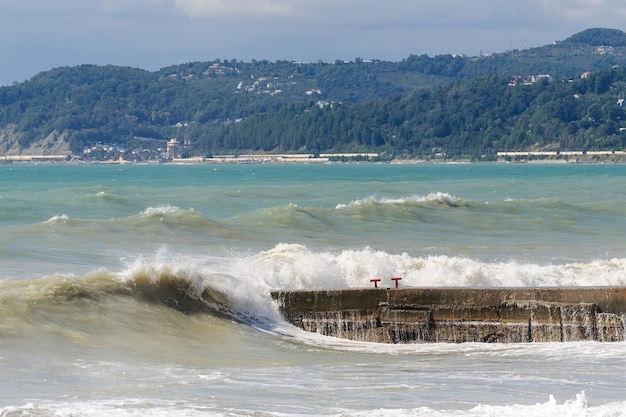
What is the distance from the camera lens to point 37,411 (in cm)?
1162

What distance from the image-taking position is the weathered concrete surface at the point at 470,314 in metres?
17.4

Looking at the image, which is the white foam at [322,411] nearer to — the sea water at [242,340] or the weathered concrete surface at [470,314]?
the sea water at [242,340]

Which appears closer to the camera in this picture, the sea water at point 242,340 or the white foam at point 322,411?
the white foam at point 322,411

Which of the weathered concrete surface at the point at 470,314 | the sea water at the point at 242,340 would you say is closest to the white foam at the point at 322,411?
the sea water at the point at 242,340

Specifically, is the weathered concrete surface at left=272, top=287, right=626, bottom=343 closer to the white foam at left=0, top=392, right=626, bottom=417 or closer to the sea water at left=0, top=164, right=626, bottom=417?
the sea water at left=0, top=164, right=626, bottom=417

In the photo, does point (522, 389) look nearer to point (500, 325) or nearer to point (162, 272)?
point (500, 325)

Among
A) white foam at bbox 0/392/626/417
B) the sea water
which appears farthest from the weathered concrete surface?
white foam at bbox 0/392/626/417

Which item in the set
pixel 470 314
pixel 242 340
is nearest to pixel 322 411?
pixel 242 340

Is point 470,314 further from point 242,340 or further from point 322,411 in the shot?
point 322,411

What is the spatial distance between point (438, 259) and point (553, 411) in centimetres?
1110

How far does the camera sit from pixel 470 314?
1762 centimetres

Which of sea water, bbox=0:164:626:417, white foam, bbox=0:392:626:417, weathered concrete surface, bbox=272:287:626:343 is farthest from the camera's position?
weathered concrete surface, bbox=272:287:626:343

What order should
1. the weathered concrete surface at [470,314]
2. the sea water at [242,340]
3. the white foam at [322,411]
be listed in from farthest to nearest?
the weathered concrete surface at [470,314]
the sea water at [242,340]
the white foam at [322,411]

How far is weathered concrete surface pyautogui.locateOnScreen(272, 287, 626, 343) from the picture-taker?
57.0ft
